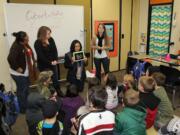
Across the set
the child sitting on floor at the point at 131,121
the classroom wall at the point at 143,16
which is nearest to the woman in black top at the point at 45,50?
the child sitting on floor at the point at 131,121

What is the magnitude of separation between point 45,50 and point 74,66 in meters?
0.62

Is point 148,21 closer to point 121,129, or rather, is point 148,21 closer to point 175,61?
point 175,61

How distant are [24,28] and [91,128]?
2.92 metres

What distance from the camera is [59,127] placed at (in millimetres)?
1669

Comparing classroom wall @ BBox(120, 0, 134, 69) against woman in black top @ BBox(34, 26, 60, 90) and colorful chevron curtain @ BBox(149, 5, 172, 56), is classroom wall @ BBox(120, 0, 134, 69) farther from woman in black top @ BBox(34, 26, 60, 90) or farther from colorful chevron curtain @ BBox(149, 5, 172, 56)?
woman in black top @ BBox(34, 26, 60, 90)

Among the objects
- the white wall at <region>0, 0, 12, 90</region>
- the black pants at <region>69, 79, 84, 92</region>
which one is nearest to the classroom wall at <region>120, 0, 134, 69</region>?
the black pants at <region>69, 79, 84, 92</region>

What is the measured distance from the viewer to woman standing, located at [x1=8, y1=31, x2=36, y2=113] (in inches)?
116

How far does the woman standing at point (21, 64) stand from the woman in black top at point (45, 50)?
0.23m

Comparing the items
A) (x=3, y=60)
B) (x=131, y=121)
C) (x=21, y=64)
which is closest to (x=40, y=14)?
(x=3, y=60)

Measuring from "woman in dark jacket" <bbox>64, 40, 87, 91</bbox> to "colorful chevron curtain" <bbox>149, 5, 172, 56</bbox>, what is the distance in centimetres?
281

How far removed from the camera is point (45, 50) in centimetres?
339

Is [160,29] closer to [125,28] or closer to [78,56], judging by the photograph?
[125,28]

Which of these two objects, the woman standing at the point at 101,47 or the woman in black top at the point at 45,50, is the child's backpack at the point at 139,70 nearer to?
the woman standing at the point at 101,47

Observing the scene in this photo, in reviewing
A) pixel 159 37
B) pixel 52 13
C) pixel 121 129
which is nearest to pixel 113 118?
pixel 121 129
